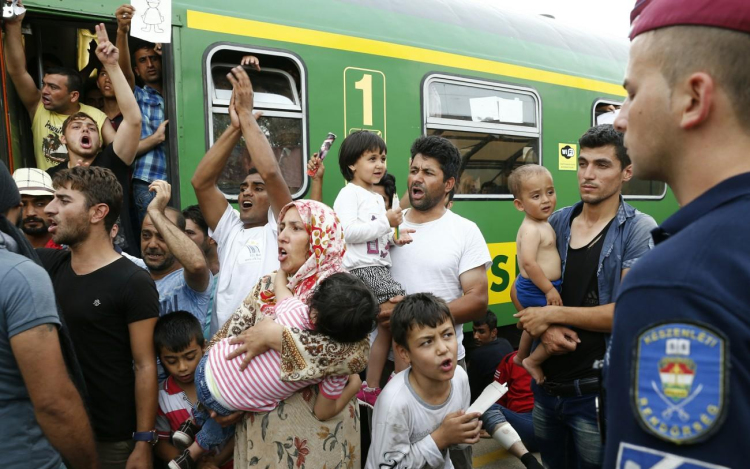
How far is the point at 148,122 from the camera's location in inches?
157

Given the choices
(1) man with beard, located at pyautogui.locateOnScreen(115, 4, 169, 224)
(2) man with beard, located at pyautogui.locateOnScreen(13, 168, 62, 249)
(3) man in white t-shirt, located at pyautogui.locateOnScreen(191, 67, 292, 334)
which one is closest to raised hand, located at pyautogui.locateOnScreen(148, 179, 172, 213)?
(3) man in white t-shirt, located at pyautogui.locateOnScreen(191, 67, 292, 334)

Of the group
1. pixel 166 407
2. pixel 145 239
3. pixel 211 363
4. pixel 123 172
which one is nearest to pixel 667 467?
pixel 211 363

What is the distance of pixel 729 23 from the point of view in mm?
896

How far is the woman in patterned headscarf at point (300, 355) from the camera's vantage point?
224cm

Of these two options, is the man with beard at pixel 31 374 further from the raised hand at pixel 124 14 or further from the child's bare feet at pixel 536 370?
the raised hand at pixel 124 14

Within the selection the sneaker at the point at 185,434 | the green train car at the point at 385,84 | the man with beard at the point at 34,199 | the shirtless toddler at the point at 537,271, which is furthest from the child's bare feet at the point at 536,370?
the man with beard at the point at 34,199

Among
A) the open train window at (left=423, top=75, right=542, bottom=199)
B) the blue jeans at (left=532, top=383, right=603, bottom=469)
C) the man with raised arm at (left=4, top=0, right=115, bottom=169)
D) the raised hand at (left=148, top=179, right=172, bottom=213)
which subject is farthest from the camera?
the open train window at (left=423, top=75, right=542, bottom=199)

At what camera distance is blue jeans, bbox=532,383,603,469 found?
96.0 inches

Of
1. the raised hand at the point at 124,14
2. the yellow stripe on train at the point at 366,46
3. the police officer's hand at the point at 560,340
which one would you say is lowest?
the police officer's hand at the point at 560,340

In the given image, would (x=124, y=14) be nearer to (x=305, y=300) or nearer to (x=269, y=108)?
(x=269, y=108)

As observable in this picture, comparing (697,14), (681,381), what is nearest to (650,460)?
(681,381)

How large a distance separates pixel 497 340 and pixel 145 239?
305 cm

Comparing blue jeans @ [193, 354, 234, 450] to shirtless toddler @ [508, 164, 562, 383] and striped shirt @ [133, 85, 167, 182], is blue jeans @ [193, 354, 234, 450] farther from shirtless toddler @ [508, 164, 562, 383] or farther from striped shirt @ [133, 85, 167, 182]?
striped shirt @ [133, 85, 167, 182]

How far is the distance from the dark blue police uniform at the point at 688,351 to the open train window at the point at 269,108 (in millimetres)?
3449
